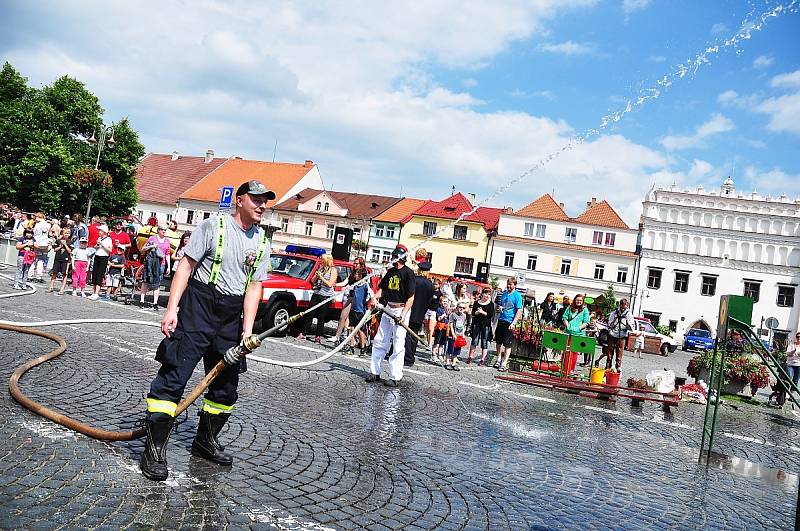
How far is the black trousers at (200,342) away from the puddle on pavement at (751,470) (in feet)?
18.0

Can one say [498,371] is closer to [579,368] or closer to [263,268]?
[579,368]

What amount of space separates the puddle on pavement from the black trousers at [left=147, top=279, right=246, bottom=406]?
5.49 metres

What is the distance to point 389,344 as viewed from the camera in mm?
10281

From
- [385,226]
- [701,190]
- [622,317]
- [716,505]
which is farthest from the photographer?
[385,226]

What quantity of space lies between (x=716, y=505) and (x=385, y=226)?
65.2 m

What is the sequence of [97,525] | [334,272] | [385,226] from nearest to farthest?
[97,525] < [334,272] < [385,226]

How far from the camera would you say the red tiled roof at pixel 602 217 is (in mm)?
63884

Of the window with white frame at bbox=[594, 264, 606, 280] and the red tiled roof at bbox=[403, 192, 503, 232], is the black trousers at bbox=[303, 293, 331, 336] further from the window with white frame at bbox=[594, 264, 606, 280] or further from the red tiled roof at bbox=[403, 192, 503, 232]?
the red tiled roof at bbox=[403, 192, 503, 232]

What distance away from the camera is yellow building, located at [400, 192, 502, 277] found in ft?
222

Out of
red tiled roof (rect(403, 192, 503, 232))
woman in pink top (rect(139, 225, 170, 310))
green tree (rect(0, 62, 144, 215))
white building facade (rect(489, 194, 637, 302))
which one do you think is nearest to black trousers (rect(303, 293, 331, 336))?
woman in pink top (rect(139, 225, 170, 310))

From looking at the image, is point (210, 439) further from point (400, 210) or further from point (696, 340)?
point (400, 210)

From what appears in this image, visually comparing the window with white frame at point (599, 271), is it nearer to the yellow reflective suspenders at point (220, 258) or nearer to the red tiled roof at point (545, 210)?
the red tiled roof at point (545, 210)

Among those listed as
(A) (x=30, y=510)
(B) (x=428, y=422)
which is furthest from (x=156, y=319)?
(A) (x=30, y=510)

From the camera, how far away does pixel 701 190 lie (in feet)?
205
